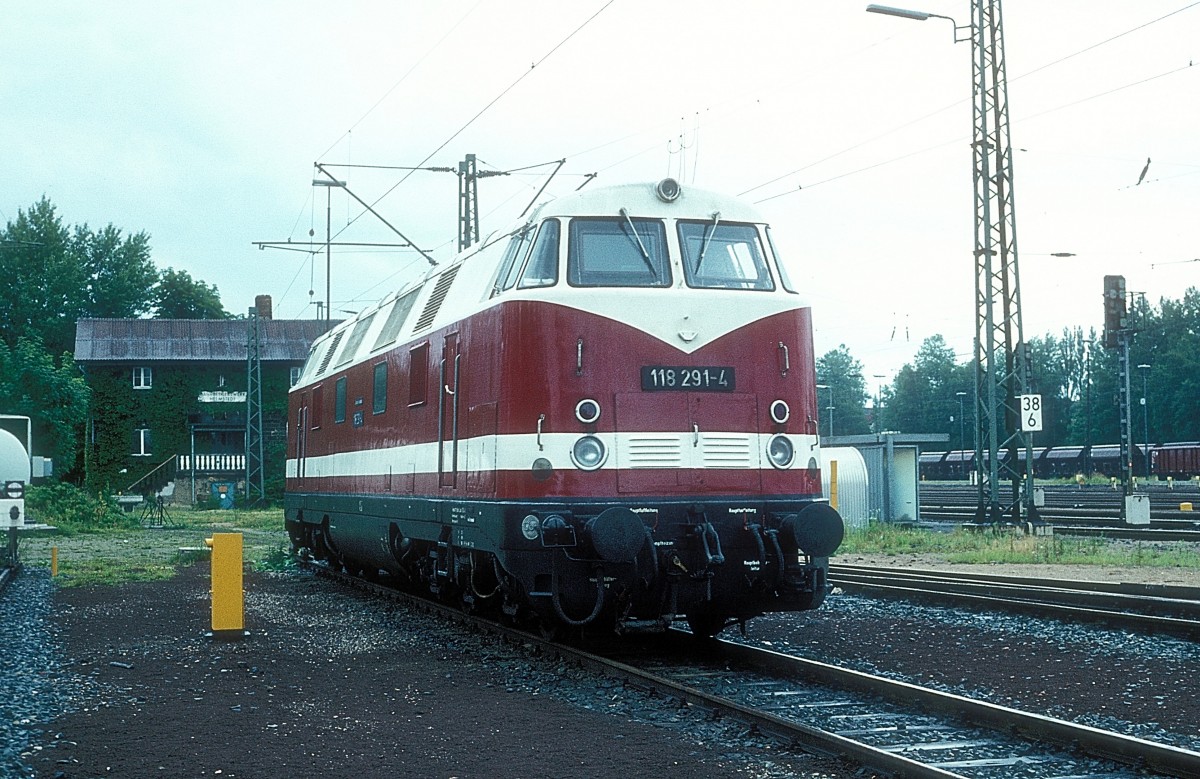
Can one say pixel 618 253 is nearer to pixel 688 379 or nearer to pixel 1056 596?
pixel 688 379

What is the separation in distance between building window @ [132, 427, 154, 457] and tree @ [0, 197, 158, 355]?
17.2 m

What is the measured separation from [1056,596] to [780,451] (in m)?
5.33

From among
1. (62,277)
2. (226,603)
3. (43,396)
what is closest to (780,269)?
(226,603)

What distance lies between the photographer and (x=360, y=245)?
3011 centimetres

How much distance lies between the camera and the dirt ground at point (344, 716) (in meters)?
7.09

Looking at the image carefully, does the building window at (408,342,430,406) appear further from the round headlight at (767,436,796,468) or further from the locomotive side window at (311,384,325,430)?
the locomotive side window at (311,384,325,430)

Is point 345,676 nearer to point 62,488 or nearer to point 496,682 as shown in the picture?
point 496,682

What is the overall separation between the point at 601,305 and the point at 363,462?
6.13 m

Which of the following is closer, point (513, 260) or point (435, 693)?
point (435, 693)

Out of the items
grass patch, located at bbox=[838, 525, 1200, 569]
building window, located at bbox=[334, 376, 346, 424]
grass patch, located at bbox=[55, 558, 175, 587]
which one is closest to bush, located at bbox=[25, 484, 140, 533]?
grass patch, located at bbox=[55, 558, 175, 587]

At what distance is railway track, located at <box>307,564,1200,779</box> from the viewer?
670 cm

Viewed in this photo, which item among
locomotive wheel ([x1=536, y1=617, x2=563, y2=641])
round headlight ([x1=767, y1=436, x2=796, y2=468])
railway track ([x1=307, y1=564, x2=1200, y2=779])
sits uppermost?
round headlight ([x1=767, y1=436, x2=796, y2=468])

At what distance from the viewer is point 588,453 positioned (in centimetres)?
1016

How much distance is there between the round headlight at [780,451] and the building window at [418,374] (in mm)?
3755
